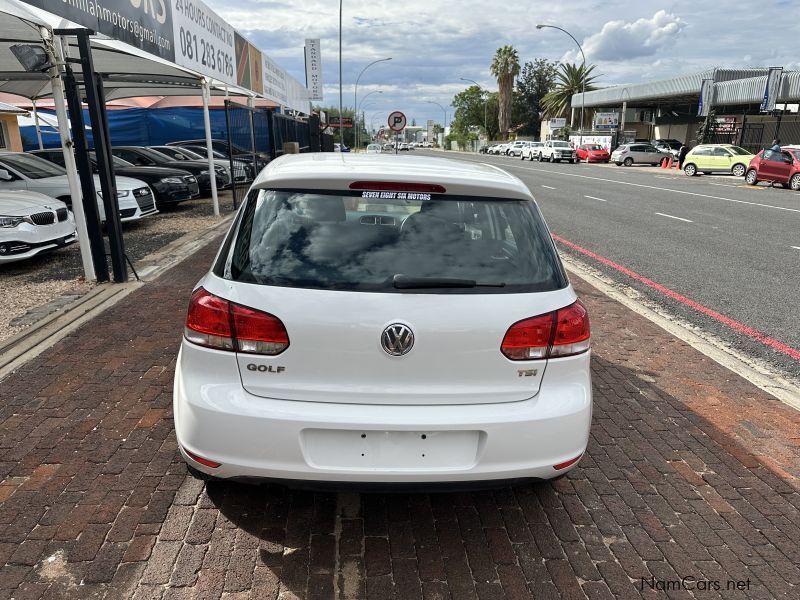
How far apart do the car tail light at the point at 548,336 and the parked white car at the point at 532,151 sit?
49.0 metres

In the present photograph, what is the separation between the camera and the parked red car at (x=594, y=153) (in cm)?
4541

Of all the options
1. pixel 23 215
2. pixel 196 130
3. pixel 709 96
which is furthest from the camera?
pixel 709 96

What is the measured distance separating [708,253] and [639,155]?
35.4 metres

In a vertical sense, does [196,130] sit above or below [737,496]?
above

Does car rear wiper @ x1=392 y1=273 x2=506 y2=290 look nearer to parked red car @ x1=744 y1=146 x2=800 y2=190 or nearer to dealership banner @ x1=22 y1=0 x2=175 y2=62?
dealership banner @ x1=22 y1=0 x2=175 y2=62

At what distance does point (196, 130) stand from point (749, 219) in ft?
75.1

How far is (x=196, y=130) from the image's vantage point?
27.4 m

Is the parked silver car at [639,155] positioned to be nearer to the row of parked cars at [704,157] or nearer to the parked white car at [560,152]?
the row of parked cars at [704,157]

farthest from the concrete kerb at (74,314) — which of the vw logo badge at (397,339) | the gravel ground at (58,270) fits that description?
the vw logo badge at (397,339)

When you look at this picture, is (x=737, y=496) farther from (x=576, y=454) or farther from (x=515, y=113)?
(x=515, y=113)

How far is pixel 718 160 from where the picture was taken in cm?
3016

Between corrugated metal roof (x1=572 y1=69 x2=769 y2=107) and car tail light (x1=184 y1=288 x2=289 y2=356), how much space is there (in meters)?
45.3

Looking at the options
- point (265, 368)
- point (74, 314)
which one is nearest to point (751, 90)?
point (74, 314)

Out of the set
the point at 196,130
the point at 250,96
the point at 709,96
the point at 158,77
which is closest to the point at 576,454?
the point at 158,77
